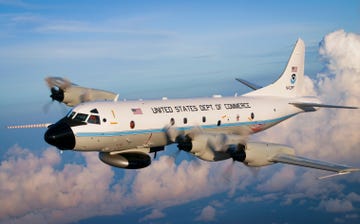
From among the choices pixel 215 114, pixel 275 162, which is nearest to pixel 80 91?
pixel 215 114

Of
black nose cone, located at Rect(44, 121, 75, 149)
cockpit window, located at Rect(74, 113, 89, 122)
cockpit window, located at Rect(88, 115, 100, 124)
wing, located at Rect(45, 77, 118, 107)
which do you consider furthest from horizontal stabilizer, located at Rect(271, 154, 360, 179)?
wing, located at Rect(45, 77, 118, 107)

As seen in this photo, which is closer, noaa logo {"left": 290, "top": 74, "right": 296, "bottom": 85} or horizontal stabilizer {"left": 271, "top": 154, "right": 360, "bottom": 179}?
horizontal stabilizer {"left": 271, "top": 154, "right": 360, "bottom": 179}

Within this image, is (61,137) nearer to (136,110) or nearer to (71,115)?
(71,115)

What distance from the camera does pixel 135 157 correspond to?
27922 millimetres

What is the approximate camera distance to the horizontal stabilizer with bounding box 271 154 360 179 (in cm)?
2251

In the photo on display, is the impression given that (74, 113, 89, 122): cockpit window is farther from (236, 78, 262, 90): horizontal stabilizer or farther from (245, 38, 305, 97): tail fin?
(236, 78, 262, 90): horizontal stabilizer

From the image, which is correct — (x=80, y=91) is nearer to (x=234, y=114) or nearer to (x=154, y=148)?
(x=154, y=148)

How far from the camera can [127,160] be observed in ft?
90.8

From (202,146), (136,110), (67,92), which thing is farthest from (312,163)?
(67,92)

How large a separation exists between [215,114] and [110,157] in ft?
24.4

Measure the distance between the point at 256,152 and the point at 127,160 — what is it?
25.7ft

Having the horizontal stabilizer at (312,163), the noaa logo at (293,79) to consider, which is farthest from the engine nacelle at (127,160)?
the noaa logo at (293,79)

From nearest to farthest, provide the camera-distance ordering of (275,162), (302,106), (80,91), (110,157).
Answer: (275,162), (110,157), (80,91), (302,106)

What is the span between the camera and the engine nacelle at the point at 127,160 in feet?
90.9
